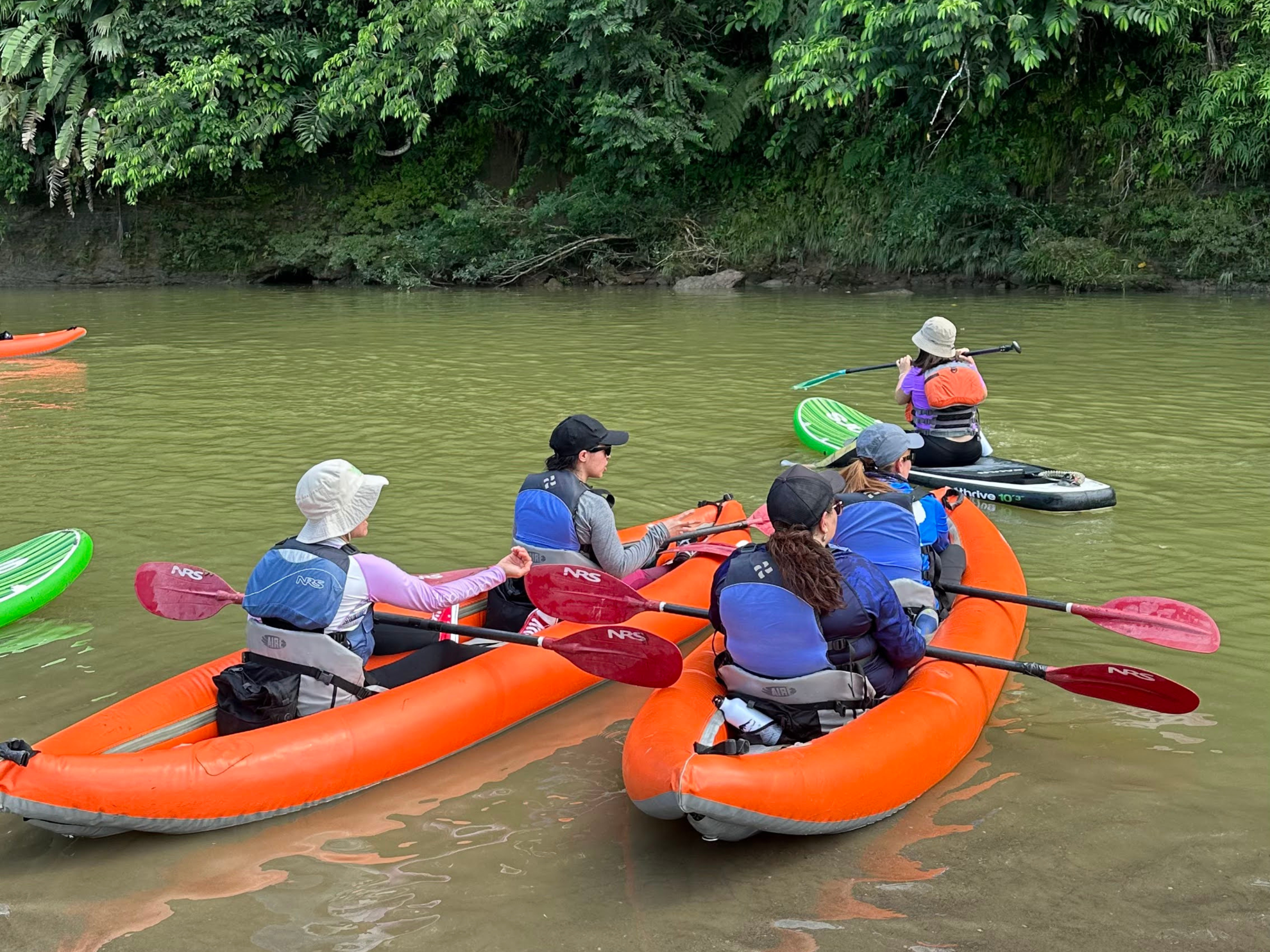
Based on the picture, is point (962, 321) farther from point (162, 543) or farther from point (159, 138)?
point (159, 138)

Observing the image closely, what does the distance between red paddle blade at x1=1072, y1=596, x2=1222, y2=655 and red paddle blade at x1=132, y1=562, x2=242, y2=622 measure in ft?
9.89

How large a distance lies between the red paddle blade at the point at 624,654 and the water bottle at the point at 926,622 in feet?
3.37

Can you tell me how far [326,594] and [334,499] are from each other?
284mm

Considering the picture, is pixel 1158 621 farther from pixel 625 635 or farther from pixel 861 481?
pixel 625 635

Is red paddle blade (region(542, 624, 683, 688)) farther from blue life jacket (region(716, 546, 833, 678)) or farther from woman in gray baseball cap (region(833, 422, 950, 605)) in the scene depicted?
woman in gray baseball cap (region(833, 422, 950, 605))

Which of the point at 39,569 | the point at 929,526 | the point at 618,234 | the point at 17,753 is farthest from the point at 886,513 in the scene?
the point at 618,234

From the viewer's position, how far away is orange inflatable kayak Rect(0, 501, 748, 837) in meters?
3.30

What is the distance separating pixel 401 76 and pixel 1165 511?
15.7 m

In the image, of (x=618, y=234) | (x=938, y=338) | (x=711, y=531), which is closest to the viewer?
(x=711, y=531)

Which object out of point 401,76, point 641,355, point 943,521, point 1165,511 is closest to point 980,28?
point 641,355

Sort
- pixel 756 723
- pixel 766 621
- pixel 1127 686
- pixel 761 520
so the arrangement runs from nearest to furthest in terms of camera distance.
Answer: pixel 766 621 → pixel 756 723 → pixel 1127 686 → pixel 761 520

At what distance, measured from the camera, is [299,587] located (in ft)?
12.2

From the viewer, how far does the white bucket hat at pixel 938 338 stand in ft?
22.8

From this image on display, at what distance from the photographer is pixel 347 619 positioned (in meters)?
3.83
